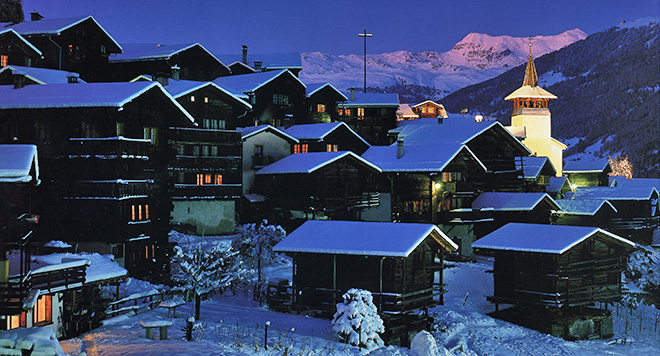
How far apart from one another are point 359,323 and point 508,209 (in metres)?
27.2

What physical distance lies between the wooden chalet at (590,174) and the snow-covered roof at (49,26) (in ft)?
195

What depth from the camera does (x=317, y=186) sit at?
146 feet

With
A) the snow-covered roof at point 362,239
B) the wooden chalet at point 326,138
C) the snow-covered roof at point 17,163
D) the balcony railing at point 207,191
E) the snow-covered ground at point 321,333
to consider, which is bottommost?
the snow-covered ground at point 321,333

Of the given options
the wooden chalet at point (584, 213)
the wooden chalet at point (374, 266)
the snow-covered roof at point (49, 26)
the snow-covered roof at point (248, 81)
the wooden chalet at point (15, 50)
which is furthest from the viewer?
the wooden chalet at point (584, 213)

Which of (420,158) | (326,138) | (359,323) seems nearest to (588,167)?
(420,158)

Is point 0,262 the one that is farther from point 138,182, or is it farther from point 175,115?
point 175,115

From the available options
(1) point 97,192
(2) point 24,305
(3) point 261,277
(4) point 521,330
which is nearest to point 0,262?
(2) point 24,305

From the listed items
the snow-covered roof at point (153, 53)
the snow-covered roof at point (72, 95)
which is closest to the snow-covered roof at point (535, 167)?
the snow-covered roof at point (153, 53)

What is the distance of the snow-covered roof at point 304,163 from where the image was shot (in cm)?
4403

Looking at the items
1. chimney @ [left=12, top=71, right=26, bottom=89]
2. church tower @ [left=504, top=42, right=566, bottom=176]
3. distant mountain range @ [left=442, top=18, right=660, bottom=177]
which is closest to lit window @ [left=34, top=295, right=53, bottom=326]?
chimney @ [left=12, top=71, right=26, bottom=89]

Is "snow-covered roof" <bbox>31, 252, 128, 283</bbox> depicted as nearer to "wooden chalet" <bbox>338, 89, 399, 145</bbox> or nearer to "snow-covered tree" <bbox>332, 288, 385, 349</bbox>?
"snow-covered tree" <bbox>332, 288, 385, 349</bbox>

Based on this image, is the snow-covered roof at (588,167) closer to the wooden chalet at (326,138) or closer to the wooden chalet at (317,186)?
the wooden chalet at (326,138)

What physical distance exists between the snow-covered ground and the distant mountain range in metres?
81.9

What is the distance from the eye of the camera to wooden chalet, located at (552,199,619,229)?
57.6m
